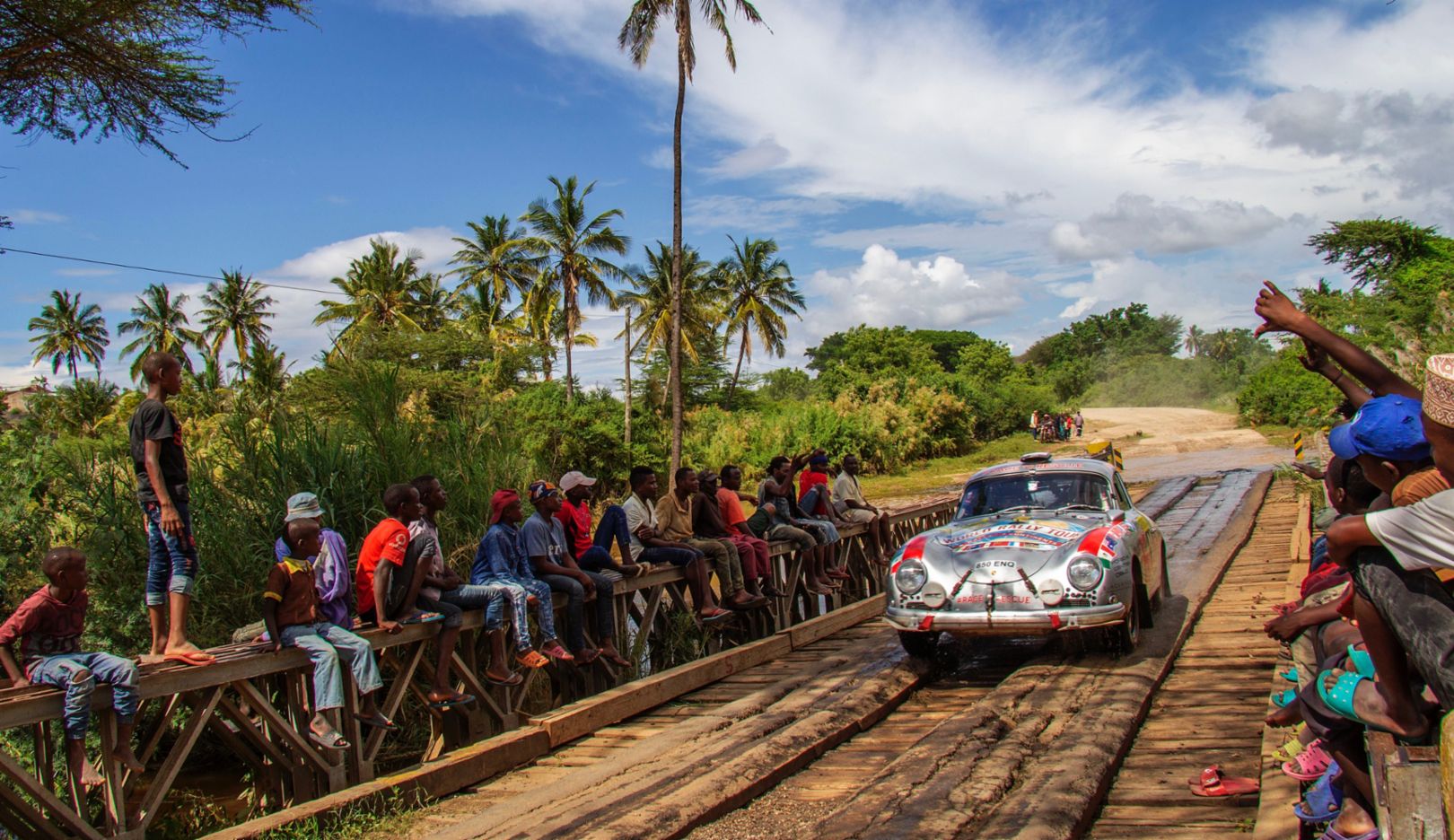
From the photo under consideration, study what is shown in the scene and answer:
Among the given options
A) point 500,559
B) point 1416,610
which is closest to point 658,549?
point 500,559

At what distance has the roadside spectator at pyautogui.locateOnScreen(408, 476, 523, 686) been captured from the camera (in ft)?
23.5

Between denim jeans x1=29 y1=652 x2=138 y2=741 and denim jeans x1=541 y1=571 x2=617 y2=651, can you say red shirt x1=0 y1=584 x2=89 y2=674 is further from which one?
denim jeans x1=541 y1=571 x2=617 y2=651

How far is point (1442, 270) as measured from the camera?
115 feet

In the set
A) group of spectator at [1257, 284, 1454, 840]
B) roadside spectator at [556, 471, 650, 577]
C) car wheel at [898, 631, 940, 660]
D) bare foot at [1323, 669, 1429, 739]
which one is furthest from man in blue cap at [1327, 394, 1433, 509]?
roadside spectator at [556, 471, 650, 577]

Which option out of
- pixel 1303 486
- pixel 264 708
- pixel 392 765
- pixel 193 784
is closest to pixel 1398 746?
pixel 264 708

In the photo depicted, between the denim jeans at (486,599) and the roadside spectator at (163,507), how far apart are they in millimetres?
1725

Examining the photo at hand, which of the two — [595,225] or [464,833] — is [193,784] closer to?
[464,833]

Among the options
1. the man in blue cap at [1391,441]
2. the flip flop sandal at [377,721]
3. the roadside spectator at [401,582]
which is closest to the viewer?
the man in blue cap at [1391,441]

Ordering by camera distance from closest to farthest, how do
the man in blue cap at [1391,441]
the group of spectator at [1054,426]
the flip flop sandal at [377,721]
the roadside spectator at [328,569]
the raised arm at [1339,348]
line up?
the man in blue cap at [1391,441]
the raised arm at [1339,348]
the roadside spectator at [328,569]
the flip flop sandal at [377,721]
the group of spectator at [1054,426]

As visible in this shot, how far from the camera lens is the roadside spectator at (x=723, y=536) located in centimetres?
1023

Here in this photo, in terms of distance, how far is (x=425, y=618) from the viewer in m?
6.89

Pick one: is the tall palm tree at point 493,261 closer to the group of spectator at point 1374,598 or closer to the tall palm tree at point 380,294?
the tall palm tree at point 380,294

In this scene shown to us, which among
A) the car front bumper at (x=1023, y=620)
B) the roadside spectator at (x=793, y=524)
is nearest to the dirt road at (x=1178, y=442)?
the roadside spectator at (x=793, y=524)

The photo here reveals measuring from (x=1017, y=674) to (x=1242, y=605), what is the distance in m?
4.09
